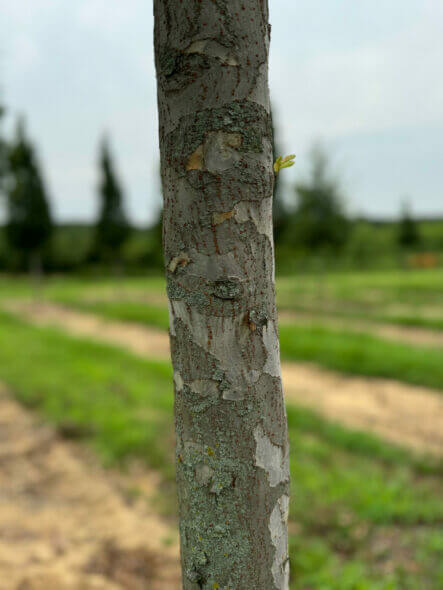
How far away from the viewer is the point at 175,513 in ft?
12.6

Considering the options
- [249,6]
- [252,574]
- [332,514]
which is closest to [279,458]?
[252,574]

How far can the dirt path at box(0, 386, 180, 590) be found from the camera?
3122mm

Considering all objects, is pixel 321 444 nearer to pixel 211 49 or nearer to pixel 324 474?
pixel 324 474

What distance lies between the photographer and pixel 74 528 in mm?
3709

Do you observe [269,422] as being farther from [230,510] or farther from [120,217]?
[120,217]

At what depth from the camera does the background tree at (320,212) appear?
15.1 meters

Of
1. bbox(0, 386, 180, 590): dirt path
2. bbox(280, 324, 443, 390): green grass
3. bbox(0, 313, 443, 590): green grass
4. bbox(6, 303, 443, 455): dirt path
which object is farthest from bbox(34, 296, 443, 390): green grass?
bbox(0, 386, 180, 590): dirt path

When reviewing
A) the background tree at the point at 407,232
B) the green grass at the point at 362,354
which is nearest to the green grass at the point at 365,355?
the green grass at the point at 362,354

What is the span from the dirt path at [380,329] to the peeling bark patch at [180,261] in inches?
348

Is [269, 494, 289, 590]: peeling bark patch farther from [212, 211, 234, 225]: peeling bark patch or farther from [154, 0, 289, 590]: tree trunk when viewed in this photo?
[212, 211, 234, 225]: peeling bark patch

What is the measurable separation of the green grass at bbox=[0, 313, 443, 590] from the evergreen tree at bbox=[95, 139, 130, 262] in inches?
791

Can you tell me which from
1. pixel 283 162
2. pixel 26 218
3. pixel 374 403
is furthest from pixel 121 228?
pixel 283 162

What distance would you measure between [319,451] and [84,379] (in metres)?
4.05

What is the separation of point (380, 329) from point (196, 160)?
10660 mm
